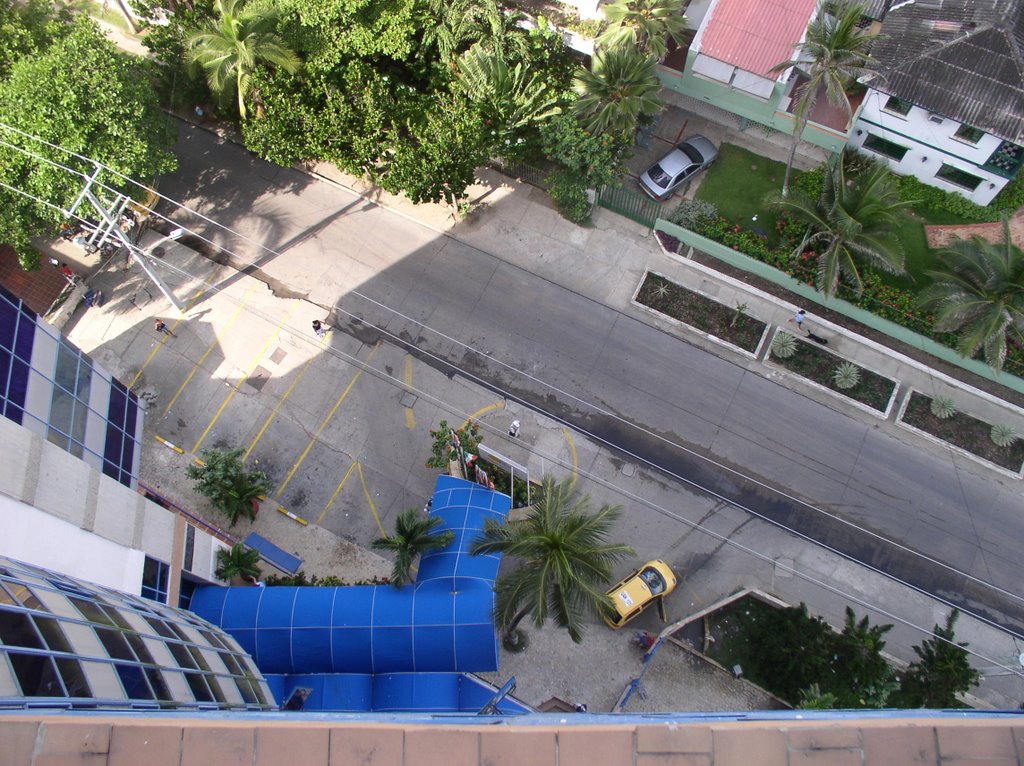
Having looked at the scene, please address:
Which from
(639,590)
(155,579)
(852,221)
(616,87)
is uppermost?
(616,87)

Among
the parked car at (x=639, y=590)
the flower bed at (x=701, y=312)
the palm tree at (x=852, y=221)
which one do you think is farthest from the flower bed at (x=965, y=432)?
the parked car at (x=639, y=590)

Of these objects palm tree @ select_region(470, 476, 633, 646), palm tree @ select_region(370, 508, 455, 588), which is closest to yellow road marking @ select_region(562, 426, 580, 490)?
palm tree @ select_region(370, 508, 455, 588)

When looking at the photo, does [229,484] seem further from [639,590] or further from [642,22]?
[642,22]

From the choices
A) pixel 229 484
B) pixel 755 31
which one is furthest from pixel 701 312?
pixel 229 484

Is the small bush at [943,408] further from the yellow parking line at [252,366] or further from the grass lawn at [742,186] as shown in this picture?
the yellow parking line at [252,366]

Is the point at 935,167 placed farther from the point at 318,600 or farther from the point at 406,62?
the point at 318,600

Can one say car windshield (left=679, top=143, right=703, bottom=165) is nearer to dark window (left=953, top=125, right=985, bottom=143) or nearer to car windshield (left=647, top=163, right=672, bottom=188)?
car windshield (left=647, top=163, right=672, bottom=188)

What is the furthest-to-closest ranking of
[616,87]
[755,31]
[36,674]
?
[755,31] → [616,87] → [36,674]
